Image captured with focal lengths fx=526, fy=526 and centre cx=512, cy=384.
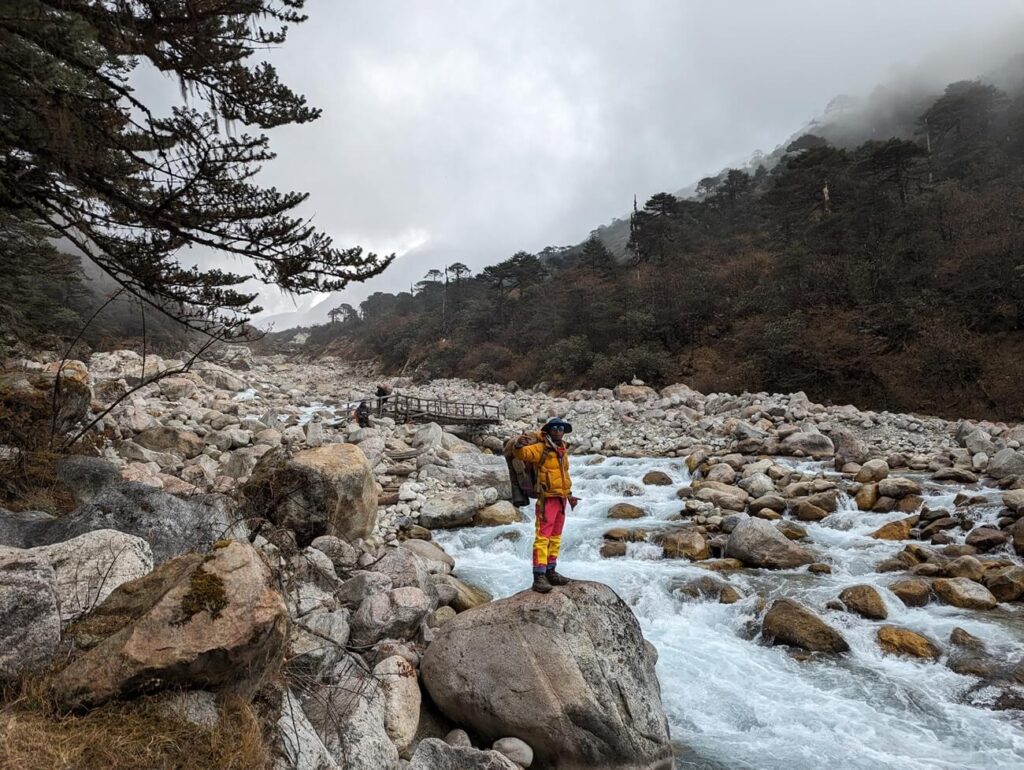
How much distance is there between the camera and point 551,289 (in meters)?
43.7

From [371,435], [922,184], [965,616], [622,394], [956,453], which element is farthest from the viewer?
[922,184]

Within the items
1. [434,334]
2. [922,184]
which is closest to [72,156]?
[922,184]

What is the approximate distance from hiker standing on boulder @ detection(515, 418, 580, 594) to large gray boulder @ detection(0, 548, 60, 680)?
3.54m

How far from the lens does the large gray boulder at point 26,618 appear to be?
2.24 m

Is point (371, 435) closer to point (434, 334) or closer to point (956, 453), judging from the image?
point (956, 453)

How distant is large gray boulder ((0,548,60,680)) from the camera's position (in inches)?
88.4

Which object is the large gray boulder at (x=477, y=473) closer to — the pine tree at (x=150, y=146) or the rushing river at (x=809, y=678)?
the rushing river at (x=809, y=678)

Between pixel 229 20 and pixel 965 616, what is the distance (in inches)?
383

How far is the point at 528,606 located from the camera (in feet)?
15.8

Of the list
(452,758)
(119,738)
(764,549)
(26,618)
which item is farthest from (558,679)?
(764,549)

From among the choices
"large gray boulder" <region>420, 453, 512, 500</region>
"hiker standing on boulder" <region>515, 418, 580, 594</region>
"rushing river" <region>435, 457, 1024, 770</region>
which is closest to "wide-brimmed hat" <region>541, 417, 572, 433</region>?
"hiker standing on boulder" <region>515, 418, 580, 594</region>

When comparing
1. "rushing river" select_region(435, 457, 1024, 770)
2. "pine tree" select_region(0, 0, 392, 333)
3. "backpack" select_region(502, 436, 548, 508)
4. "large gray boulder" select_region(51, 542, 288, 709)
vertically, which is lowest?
"rushing river" select_region(435, 457, 1024, 770)

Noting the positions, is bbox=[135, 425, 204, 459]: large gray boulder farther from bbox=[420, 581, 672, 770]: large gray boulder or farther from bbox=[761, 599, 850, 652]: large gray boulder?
bbox=[761, 599, 850, 652]: large gray boulder

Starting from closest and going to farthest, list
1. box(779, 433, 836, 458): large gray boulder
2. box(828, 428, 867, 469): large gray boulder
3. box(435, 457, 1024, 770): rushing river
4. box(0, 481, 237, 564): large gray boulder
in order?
box(0, 481, 237, 564): large gray boulder, box(435, 457, 1024, 770): rushing river, box(828, 428, 867, 469): large gray boulder, box(779, 433, 836, 458): large gray boulder
